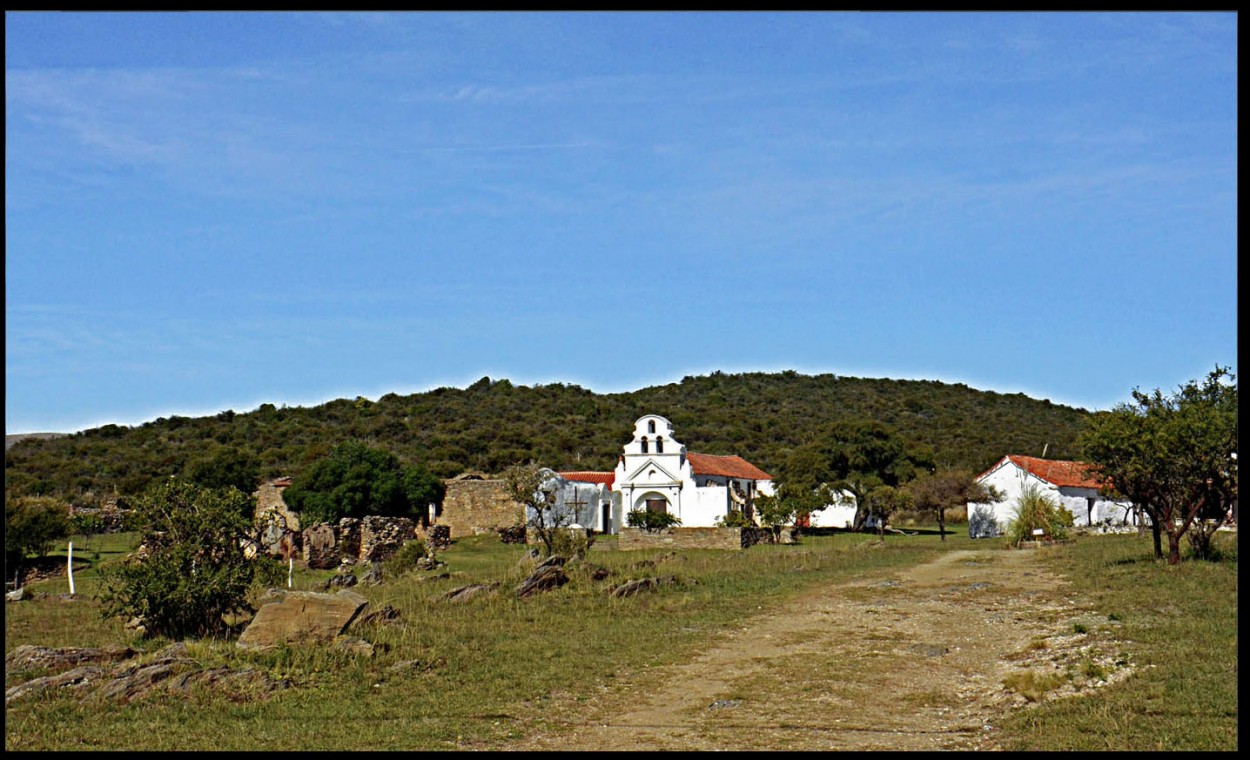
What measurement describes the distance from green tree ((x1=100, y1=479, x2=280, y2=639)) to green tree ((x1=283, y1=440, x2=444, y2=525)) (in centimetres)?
2567

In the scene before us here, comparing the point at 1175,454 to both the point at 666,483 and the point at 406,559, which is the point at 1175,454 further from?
the point at 666,483


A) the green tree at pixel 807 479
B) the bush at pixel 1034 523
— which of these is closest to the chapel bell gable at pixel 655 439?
the green tree at pixel 807 479

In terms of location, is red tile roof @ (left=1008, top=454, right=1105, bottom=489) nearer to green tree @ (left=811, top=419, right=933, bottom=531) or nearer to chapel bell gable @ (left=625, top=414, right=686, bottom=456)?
green tree @ (left=811, top=419, right=933, bottom=531)

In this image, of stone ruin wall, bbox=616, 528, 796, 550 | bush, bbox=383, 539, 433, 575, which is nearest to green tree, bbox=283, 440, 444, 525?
bush, bbox=383, 539, 433, 575

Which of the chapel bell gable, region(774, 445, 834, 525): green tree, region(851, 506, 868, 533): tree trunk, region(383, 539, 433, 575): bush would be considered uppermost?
the chapel bell gable

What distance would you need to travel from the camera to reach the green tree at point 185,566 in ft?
51.8

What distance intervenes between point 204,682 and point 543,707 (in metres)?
3.78

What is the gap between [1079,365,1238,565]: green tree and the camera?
939 inches

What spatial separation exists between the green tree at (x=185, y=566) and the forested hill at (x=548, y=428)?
44.9 metres

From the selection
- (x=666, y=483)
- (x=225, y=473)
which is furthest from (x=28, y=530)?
(x=666, y=483)

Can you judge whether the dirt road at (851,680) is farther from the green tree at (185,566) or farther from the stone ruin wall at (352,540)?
the stone ruin wall at (352,540)

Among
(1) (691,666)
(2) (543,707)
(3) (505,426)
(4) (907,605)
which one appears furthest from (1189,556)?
(3) (505,426)

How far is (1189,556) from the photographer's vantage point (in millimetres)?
26094

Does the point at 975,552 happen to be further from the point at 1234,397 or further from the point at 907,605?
the point at 907,605
